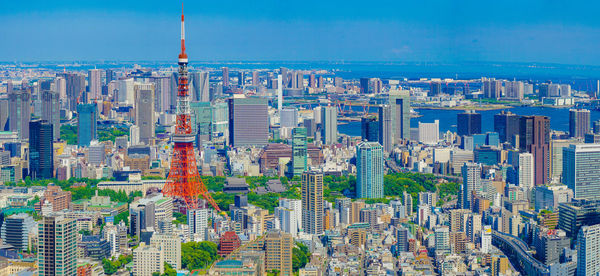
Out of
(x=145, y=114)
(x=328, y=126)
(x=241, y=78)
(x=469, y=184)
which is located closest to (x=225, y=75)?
(x=241, y=78)

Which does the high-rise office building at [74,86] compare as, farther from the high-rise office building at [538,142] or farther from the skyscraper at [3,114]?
the high-rise office building at [538,142]

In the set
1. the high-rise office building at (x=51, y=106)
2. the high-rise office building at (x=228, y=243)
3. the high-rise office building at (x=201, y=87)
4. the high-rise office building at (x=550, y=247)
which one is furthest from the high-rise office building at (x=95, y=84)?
the high-rise office building at (x=550, y=247)

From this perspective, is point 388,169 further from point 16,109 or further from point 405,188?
point 16,109

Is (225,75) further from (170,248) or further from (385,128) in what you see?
(170,248)

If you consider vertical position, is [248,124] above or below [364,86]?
below

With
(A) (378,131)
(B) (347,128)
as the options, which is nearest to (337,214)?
(A) (378,131)

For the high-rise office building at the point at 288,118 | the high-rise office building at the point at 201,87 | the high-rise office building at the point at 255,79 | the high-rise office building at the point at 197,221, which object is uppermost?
the high-rise office building at the point at 255,79
